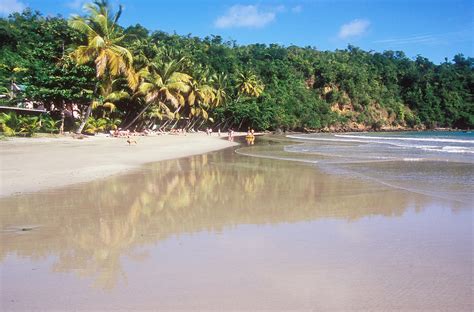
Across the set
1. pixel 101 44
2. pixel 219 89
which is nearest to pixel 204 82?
pixel 219 89

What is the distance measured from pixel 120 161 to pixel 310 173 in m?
7.65

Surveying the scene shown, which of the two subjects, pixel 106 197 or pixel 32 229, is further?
pixel 106 197

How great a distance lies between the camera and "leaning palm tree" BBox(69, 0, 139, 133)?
27.5 meters

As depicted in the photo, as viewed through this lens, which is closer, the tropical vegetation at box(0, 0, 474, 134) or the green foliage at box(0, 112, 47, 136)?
the green foliage at box(0, 112, 47, 136)

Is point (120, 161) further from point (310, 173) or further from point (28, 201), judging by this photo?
point (28, 201)

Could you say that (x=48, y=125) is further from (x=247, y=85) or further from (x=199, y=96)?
(x=247, y=85)

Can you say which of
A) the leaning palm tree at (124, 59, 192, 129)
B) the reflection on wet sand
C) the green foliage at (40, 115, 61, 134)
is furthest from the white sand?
the leaning palm tree at (124, 59, 192, 129)

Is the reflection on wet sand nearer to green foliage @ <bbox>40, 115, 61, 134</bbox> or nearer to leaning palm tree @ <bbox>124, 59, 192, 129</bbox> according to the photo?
green foliage @ <bbox>40, 115, 61, 134</bbox>

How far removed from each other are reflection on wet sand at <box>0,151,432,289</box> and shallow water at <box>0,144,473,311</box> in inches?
1.2

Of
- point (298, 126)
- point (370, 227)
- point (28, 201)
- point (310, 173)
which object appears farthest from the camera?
point (298, 126)

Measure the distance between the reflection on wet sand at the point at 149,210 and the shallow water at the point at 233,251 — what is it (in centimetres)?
3

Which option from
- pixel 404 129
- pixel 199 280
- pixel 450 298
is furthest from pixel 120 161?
pixel 404 129

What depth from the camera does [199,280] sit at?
446 cm

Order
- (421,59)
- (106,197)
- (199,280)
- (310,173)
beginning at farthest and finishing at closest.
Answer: (421,59), (310,173), (106,197), (199,280)
